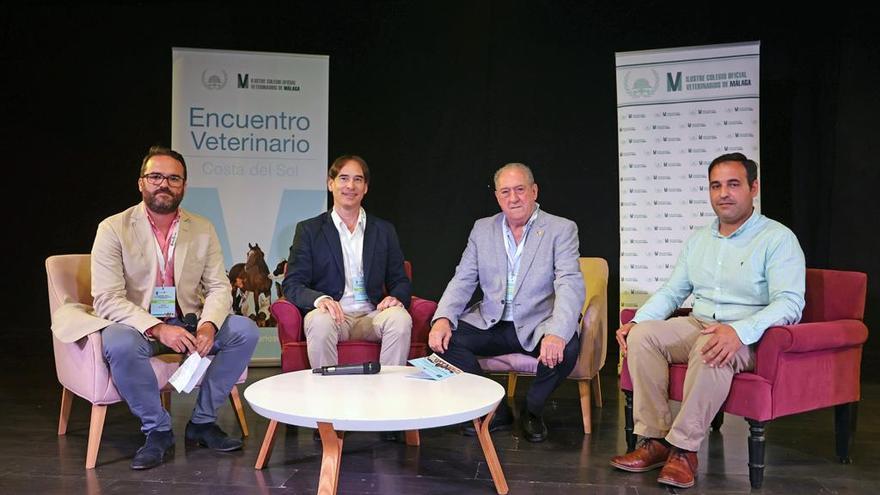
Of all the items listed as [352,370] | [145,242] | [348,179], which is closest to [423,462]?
[352,370]

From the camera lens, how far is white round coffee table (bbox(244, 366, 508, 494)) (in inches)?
85.2

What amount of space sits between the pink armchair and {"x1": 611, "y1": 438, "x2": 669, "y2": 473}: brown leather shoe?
1695 mm

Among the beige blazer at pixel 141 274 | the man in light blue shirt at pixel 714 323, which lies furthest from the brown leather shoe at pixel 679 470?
the beige blazer at pixel 141 274

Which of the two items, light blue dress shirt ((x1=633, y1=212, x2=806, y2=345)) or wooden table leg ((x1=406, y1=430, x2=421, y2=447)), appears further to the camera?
wooden table leg ((x1=406, y1=430, x2=421, y2=447))

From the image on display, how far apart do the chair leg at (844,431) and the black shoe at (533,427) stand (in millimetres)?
1213

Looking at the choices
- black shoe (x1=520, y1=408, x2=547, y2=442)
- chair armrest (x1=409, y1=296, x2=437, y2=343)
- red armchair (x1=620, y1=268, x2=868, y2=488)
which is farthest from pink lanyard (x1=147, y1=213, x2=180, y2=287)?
red armchair (x1=620, y1=268, x2=868, y2=488)

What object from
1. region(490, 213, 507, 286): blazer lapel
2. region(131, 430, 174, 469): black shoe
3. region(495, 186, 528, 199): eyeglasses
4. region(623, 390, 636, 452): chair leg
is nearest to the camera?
region(131, 430, 174, 469): black shoe

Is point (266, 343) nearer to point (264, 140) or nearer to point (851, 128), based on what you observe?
point (264, 140)

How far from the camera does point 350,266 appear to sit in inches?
146

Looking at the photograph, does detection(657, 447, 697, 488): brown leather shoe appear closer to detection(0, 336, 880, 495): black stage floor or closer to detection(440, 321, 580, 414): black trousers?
detection(0, 336, 880, 495): black stage floor

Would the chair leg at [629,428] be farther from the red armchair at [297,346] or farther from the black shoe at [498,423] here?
the red armchair at [297,346]

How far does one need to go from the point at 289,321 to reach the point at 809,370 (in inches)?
87.4

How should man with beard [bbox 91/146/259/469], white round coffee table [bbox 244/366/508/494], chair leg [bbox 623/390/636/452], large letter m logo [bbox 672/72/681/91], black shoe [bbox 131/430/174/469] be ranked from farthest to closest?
large letter m logo [bbox 672/72/681/91] → chair leg [bbox 623/390/636/452] → man with beard [bbox 91/146/259/469] → black shoe [bbox 131/430/174/469] → white round coffee table [bbox 244/366/508/494]

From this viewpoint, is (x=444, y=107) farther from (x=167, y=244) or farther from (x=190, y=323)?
(x=190, y=323)
